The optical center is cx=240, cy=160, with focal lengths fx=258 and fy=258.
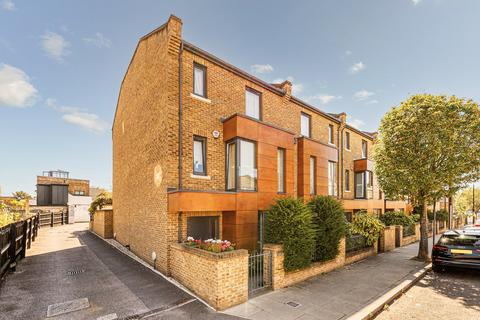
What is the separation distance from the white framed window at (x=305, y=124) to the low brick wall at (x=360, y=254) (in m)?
6.85

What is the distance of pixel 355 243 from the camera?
11984mm

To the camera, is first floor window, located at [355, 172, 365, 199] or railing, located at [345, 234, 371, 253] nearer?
railing, located at [345, 234, 371, 253]

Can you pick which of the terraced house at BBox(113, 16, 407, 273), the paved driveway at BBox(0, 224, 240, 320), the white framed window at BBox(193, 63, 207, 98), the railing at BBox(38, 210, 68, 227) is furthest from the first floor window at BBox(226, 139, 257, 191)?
the railing at BBox(38, 210, 68, 227)

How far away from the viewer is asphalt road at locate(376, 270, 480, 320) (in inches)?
252

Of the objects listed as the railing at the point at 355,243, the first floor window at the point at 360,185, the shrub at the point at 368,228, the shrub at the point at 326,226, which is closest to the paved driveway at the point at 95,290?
the shrub at the point at 326,226

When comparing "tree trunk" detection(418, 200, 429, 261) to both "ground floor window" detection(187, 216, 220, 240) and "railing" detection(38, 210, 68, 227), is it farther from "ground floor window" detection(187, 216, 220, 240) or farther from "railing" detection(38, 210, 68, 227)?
"railing" detection(38, 210, 68, 227)

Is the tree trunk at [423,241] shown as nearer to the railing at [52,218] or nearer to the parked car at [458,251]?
the parked car at [458,251]

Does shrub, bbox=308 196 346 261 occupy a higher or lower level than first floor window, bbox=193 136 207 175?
lower

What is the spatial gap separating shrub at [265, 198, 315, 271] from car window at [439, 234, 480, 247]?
5471 millimetres

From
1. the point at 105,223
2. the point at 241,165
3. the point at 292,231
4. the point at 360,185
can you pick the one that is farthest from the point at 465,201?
the point at 105,223

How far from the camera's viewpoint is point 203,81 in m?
10.5

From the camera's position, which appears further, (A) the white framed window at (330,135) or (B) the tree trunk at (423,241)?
(A) the white framed window at (330,135)

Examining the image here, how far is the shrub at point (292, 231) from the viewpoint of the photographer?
810 cm

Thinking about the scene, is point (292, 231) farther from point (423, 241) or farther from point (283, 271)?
point (423, 241)
